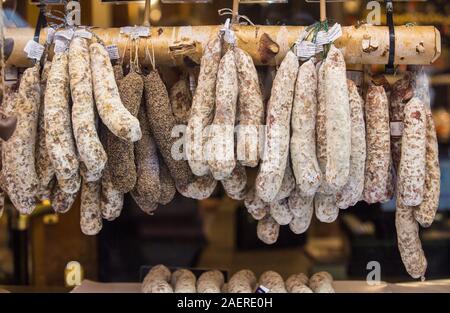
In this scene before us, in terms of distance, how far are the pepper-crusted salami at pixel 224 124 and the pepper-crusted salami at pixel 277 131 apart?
0.14 meters

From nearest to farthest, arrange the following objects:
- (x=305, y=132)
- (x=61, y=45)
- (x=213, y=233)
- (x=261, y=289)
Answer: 1. (x=305, y=132)
2. (x=61, y=45)
3. (x=261, y=289)
4. (x=213, y=233)

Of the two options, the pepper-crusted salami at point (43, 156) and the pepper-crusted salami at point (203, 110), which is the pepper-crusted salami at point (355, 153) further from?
the pepper-crusted salami at point (43, 156)

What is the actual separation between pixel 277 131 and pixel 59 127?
2.77ft

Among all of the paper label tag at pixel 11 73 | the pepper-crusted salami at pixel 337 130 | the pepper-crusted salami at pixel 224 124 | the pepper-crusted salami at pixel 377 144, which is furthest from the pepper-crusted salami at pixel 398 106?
the paper label tag at pixel 11 73

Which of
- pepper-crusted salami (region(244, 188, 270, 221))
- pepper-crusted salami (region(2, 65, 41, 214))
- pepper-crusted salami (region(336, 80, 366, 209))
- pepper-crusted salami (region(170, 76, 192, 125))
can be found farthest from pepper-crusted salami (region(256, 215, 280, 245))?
pepper-crusted salami (region(2, 65, 41, 214))

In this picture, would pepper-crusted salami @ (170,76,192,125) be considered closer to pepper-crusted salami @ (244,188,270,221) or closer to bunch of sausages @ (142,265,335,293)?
pepper-crusted salami @ (244,188,270,221)

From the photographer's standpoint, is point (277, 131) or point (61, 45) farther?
point (61, 45)

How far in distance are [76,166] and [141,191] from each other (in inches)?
13.2

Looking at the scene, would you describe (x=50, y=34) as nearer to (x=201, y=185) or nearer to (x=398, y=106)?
(x=201, y=185)

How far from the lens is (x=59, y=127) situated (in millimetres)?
2438

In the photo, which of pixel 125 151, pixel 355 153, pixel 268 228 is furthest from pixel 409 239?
pixel 125 151

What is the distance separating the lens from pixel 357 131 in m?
2.59
